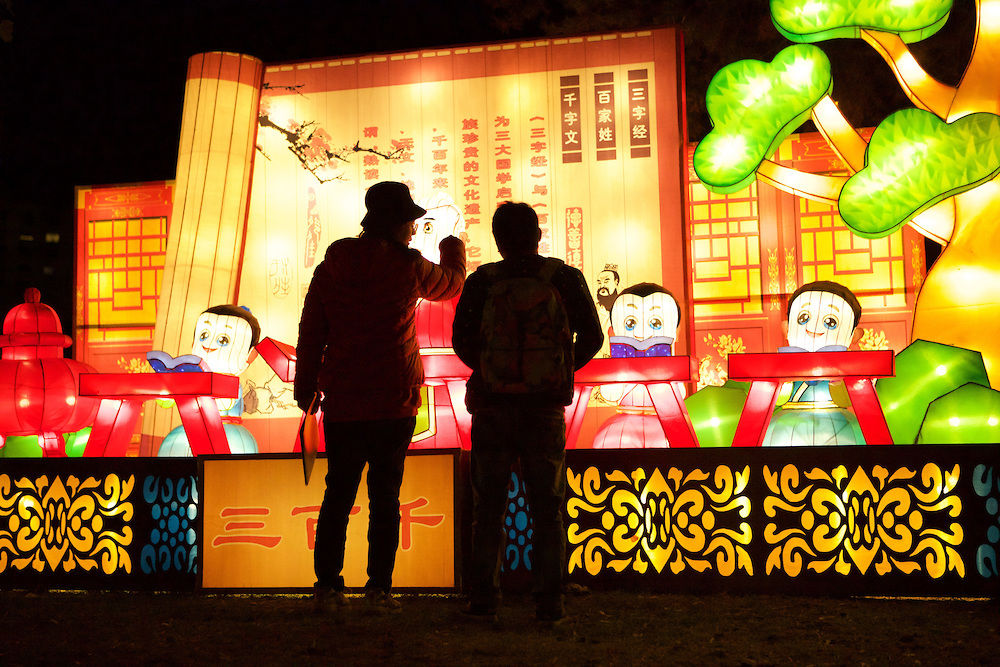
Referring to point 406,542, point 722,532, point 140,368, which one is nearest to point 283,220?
point 140,368

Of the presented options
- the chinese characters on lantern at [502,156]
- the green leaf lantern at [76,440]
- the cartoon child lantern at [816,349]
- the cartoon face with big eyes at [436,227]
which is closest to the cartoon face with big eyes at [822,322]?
the cartoon child lantern at [816,349]

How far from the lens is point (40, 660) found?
249 centimetres

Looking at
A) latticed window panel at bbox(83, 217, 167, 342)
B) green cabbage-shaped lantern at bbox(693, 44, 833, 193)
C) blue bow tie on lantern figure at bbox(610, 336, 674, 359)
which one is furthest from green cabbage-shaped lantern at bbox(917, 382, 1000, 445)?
latticed window panel at bbox(83, 217, 167, 342)

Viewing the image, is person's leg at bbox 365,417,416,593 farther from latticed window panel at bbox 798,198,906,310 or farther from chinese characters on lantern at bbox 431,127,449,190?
latticed window panel at bbox 798,198,906,310

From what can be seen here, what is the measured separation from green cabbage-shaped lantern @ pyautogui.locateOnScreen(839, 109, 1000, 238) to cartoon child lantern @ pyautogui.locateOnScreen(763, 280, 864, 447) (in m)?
0.47

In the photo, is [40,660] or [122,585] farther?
[122,585]

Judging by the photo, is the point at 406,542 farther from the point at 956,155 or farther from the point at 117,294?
the point at 117,294

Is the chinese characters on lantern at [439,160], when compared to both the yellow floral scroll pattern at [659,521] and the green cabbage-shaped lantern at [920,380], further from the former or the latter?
the yellow floral scroll pattern at [659,521]

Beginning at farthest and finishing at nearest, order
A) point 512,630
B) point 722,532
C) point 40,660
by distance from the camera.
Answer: point 722,532 < point 512,630 < point 40,660

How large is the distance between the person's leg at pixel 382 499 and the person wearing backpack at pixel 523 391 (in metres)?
0.29

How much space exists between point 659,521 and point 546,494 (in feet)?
2.68

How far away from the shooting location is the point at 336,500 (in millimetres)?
3055

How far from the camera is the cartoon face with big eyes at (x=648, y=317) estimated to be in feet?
17.3

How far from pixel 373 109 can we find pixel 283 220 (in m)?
1.16
